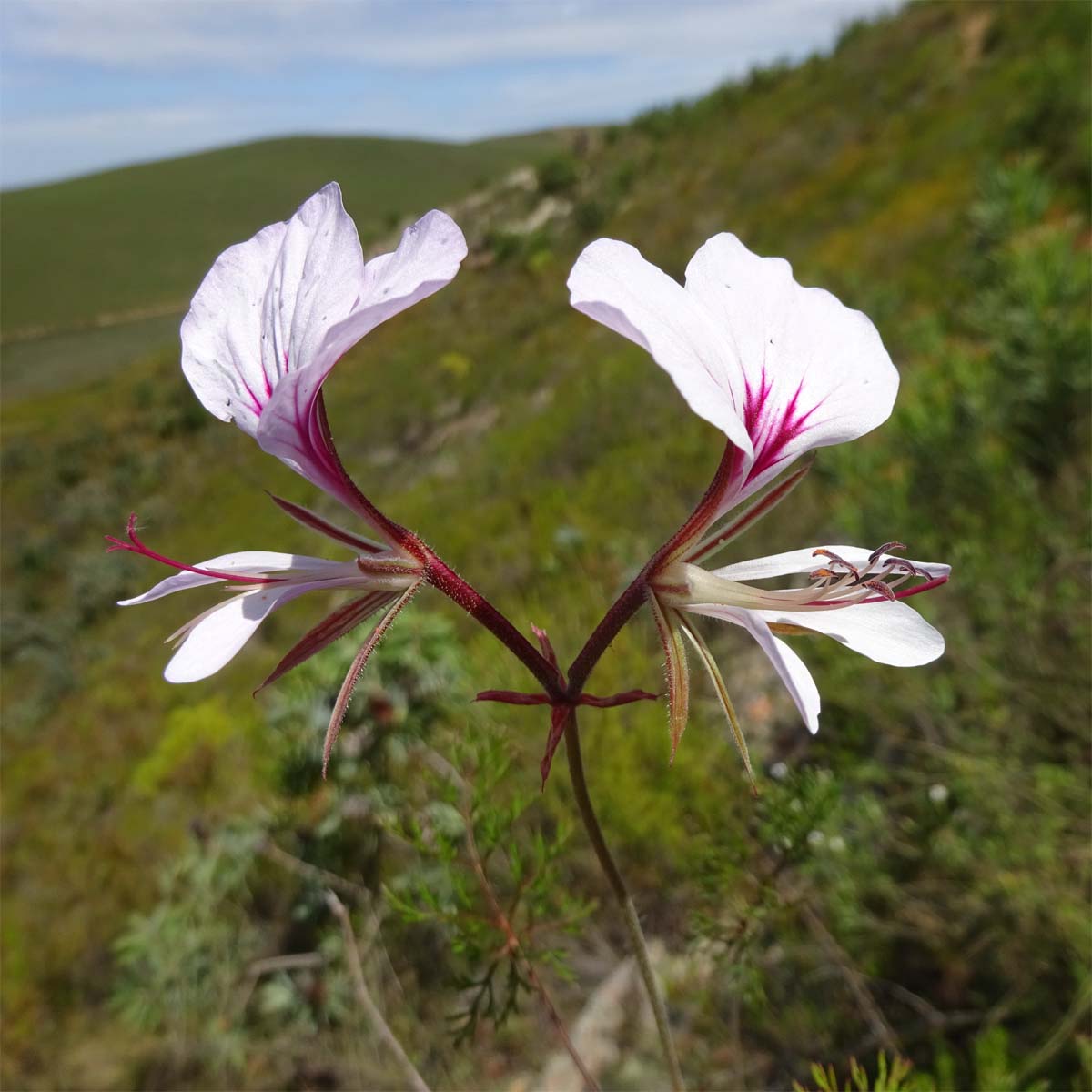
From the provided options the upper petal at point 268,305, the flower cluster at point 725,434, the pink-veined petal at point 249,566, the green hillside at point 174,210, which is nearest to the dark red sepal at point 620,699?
the flower cluster at point 725,434

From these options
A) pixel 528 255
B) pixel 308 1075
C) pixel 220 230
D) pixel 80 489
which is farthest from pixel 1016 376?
pixel 220 230

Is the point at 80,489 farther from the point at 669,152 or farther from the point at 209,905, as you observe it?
the point at 209,905

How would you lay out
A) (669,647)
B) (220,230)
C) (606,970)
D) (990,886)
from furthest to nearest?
(220,230) → (606,970) → (990,886) → (669,647)

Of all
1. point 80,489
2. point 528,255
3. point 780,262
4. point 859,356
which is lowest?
point 80,489

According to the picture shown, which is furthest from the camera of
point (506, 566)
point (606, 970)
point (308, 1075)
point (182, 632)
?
point (506, 566)

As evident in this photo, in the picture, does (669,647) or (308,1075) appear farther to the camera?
(308,1075)

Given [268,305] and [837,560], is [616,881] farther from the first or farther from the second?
[268,305]

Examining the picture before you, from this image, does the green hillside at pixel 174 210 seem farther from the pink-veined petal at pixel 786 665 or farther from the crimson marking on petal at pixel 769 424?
the pink-veined petal at pixel 786 665
